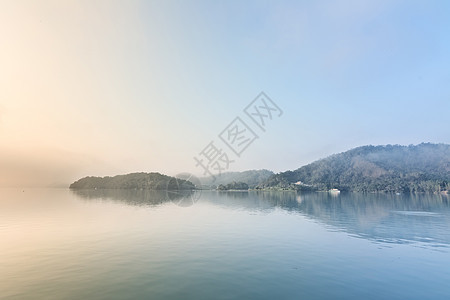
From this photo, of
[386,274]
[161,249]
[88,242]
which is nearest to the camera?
[386,274]

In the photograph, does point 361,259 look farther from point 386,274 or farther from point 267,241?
point 267,241

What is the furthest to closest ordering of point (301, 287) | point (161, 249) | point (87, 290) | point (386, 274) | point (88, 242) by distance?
point (88, 242) < point (161, 249) < point (386, 274) < point (301, 287) < point (87, 290)

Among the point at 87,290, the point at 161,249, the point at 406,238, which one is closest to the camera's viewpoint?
the point at 87,290

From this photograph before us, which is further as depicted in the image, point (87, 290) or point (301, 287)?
point (301, 287)

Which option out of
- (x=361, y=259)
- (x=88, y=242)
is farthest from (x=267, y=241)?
(x=88, y=242)

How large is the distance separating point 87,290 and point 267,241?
2429 centimetres

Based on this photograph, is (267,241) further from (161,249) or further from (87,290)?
(87,290)

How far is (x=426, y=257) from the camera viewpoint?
27.6 metres

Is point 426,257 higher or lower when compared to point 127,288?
lower

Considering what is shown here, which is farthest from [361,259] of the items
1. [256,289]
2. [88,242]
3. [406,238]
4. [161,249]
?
[88,242]

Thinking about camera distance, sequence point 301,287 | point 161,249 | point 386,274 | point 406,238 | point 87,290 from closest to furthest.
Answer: point 87,290 < point 301,287 < point 386,274 < point 161,249 < point 406,238

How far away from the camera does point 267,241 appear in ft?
114

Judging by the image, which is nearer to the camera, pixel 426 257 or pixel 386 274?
pixel 386 274

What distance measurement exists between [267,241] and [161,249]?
15138 mm
